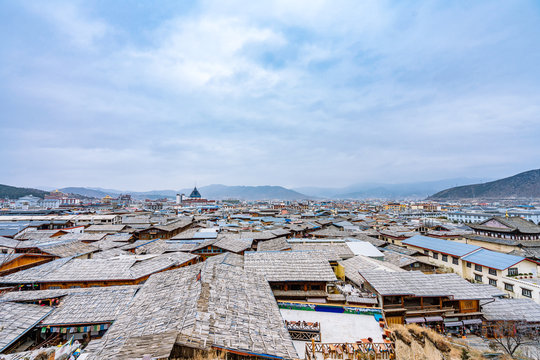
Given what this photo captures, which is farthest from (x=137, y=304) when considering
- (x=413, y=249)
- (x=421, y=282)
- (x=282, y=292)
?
(x=413, y=249)

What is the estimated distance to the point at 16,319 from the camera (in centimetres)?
1362

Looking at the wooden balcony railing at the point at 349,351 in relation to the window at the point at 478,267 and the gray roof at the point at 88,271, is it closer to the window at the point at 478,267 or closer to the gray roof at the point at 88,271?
the gray roof at the point at 88,271

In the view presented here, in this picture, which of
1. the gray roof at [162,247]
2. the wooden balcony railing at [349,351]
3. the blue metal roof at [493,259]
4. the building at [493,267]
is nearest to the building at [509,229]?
the building at [493,267]

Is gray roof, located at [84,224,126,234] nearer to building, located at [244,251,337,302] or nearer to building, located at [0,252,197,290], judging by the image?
building, located at [0,252,197,290]

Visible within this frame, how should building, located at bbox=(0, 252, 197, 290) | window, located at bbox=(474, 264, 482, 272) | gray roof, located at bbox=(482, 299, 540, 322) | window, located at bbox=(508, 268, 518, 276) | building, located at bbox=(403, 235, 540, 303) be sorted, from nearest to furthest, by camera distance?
1. gray roof, located at bbox=(482, 299, 540, 322)
2. building, located at bbox=(0, 252, 197, 290)
3. building, located at bbox=(403, 235, 540, 303)
4. window, located at bbox=(508, 268, 518, 276)
5. window, located at bbox=(474, 264, 482, 272)

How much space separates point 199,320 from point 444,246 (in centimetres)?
3668

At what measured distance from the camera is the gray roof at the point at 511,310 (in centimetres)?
1818

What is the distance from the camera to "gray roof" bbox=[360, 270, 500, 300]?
17938 millimetres

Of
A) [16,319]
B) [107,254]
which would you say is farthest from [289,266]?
[107,254]

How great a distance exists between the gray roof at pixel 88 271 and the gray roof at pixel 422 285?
1833 cm

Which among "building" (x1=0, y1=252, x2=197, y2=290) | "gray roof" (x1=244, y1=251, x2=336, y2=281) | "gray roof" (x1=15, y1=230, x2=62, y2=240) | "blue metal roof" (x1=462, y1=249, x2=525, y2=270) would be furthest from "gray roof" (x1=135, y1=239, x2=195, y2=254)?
"blue metal roof" (x1=462, y1=249, x2=525, y2=270)

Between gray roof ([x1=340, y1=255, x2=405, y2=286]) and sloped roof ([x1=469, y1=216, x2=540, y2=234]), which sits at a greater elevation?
sloped roof ([x1=469, y1=216, x2=540, y2=234])

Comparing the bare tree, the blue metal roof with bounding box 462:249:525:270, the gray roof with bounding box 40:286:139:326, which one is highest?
the gray roof with bounding box 40:286:139:326

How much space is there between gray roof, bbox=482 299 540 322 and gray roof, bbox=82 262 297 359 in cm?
1722
